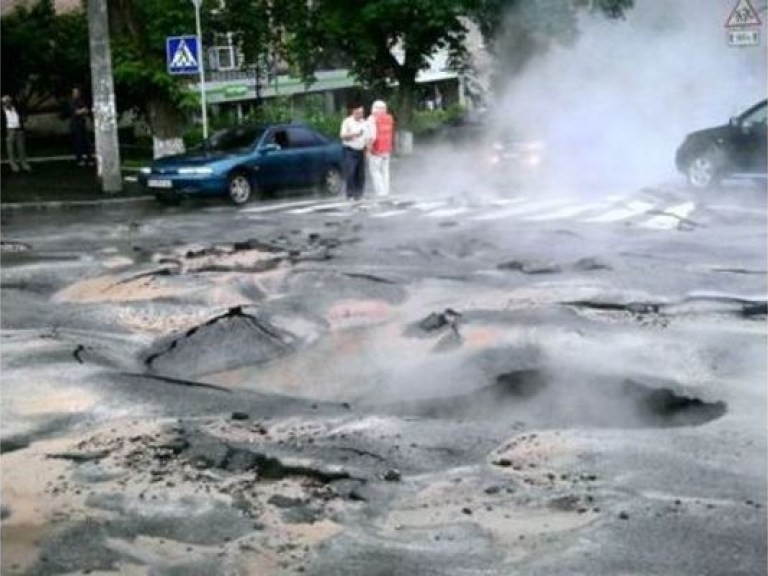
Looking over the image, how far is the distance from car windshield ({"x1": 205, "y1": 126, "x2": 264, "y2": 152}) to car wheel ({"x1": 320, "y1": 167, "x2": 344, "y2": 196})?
1.49m

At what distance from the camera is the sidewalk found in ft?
62.6

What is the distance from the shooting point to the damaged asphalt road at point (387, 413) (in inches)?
166

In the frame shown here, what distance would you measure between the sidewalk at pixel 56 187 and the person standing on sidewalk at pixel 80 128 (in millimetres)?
325

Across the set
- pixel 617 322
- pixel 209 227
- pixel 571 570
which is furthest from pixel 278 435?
pixel 209 227

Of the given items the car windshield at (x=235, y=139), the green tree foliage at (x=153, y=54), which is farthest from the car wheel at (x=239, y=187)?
the green tree foliage at (x=153, y=54)

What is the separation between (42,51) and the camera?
29.1 metres

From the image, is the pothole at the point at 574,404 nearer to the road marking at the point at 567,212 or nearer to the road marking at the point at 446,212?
the road marking at the point at 567,212

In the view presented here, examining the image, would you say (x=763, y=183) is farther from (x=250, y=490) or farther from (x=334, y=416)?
(x=250, y=490)

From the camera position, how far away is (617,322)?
8.09 meters

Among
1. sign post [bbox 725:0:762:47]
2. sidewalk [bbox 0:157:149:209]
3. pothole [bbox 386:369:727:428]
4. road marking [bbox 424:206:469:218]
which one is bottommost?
pothole [bbox 386:369:727:428]

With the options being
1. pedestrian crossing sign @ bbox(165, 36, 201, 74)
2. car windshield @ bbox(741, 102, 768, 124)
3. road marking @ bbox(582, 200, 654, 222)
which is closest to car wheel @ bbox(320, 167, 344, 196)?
pedestrian crossing sign @ bbox(165, 36, 201, 74)

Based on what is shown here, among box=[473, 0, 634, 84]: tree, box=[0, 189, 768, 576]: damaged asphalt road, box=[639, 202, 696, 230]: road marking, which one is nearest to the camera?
box=[0, 189, 768, 576]: damaged asphalt road

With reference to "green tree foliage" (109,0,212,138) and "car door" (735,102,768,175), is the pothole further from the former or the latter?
"green tree foliage" (109,0,212,138)

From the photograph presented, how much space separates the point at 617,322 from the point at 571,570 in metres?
4.32
